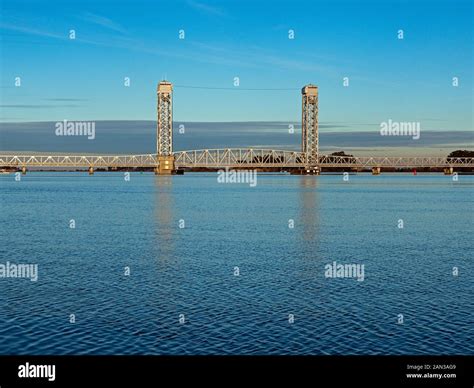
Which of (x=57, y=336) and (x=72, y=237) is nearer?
(x=57, y=336)

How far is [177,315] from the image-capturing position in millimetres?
21172

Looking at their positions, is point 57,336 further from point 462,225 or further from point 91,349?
point 462,225

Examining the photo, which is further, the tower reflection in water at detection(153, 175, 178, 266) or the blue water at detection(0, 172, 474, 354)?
the tower reflection in water at detection(153, 175, 178, 266)

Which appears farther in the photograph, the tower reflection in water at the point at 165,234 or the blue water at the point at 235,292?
the tower reflection in water at the point at 165,234

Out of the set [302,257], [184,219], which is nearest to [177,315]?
[302,257]

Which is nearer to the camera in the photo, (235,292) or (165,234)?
(235,292)

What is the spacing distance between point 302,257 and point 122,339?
55.3ft

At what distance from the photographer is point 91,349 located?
17.7m

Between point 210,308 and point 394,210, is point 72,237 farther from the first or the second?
point 394,210

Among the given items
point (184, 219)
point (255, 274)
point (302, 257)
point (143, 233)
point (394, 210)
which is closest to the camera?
point (255, 274)

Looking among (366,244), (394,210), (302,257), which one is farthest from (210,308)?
(394,210)

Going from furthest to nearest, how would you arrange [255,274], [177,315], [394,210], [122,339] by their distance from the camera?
[394,210] < [255,274] < [177,315] < [122,339]

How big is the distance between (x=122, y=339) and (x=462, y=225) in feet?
131
